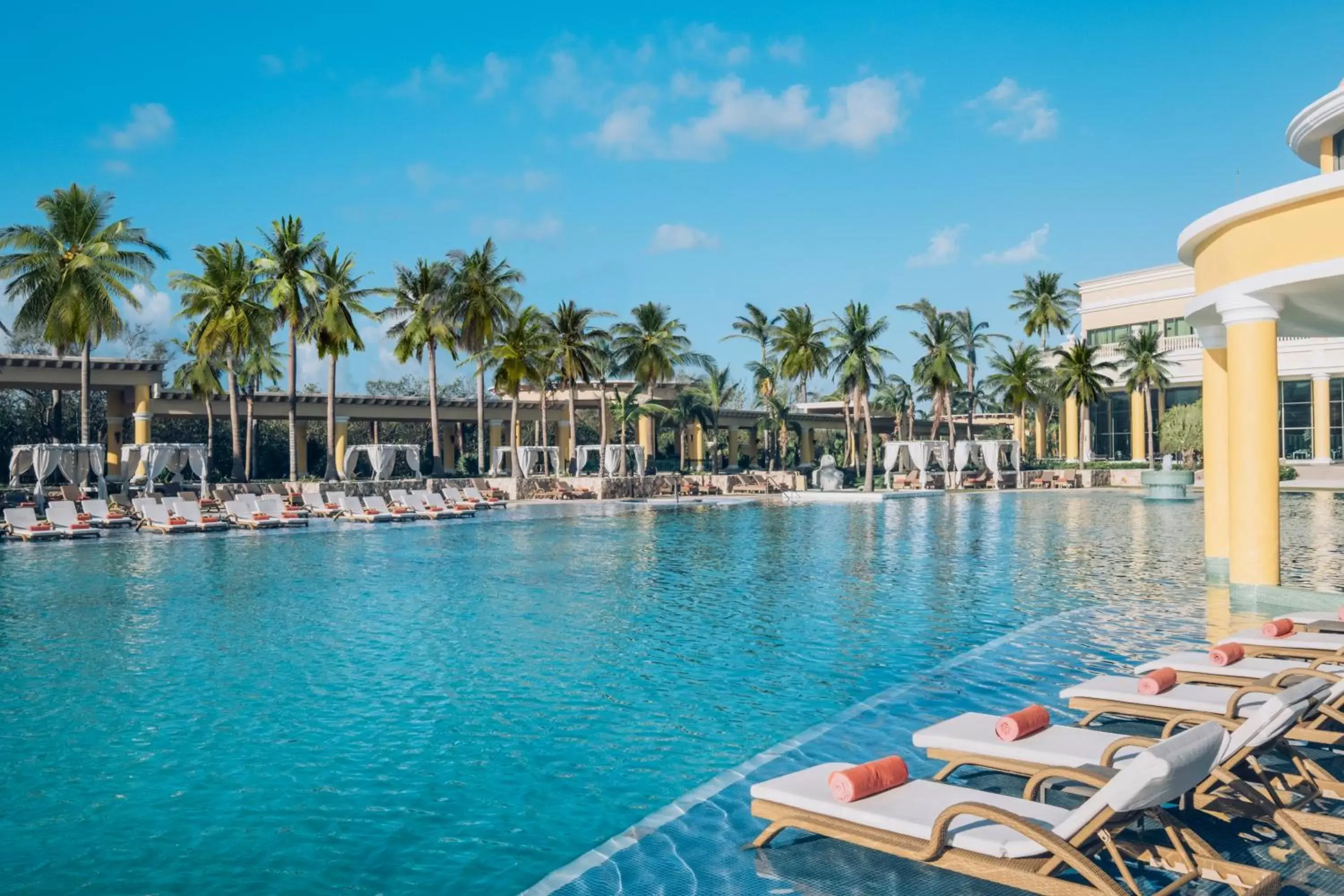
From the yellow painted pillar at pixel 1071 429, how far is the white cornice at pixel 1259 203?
48.1 meters

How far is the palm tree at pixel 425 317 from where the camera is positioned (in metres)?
40.4

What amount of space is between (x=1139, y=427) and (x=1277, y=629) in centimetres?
5075

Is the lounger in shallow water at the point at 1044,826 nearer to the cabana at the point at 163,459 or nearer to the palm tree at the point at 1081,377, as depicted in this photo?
the cabana at the point at 163,459

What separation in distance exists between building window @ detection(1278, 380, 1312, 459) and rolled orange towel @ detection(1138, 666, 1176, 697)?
Answer: 4845 centimetres

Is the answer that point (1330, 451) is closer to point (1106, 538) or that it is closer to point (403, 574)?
point (1106, 538)

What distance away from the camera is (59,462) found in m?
28.3

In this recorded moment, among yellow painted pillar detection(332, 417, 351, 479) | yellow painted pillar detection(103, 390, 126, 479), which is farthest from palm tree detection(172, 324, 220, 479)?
yellow painted pillar detection(332, 417, 351, 479)

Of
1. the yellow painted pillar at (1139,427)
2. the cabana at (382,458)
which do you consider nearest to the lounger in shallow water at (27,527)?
the cabana at (382,458)

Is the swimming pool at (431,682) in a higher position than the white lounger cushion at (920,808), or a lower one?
Result: lower

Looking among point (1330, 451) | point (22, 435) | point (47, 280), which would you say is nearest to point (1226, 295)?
point (47, 280)

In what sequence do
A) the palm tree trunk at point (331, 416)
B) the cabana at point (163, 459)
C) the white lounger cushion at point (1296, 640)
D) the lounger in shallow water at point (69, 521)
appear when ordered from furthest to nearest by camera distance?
the palm tree trunk at point (331, 416), the cabana at point (163, 459), the lounger in shallow water at point (69, 521), the white lounger cushion at point (1296, 640)

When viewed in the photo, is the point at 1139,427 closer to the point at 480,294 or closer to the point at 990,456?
the point at 990,456

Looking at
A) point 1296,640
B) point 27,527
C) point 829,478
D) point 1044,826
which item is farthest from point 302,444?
point 1044,826

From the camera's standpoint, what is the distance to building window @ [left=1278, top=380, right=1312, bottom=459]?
48.6 m
